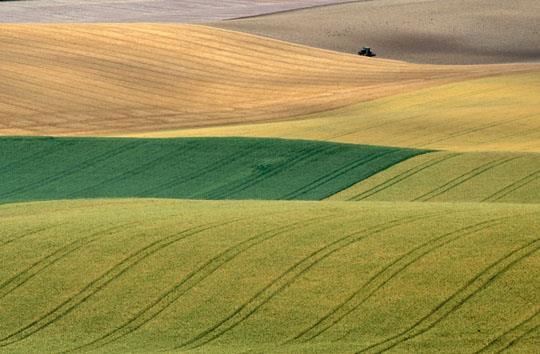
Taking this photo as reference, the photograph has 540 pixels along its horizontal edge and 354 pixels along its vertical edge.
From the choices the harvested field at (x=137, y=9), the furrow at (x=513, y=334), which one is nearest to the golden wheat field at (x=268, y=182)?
the furrow at (x=513, y=334)

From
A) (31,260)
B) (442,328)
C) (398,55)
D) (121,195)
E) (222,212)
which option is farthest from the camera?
(398,55)

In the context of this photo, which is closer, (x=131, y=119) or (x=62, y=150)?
(x=62, y=150)

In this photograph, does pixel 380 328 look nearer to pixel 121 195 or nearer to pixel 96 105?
pixel 121 195

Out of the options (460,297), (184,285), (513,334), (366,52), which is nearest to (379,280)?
(460,297)

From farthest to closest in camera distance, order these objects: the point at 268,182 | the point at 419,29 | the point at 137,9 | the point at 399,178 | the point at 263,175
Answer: the point at 137,9 < the point at 419,29 < the point at 263,175 < the point at 268,182 < the point at 399,178

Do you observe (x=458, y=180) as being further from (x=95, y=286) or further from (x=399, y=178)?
(x=95, y=286)

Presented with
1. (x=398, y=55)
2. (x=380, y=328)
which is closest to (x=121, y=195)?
(x=380, y=328)
